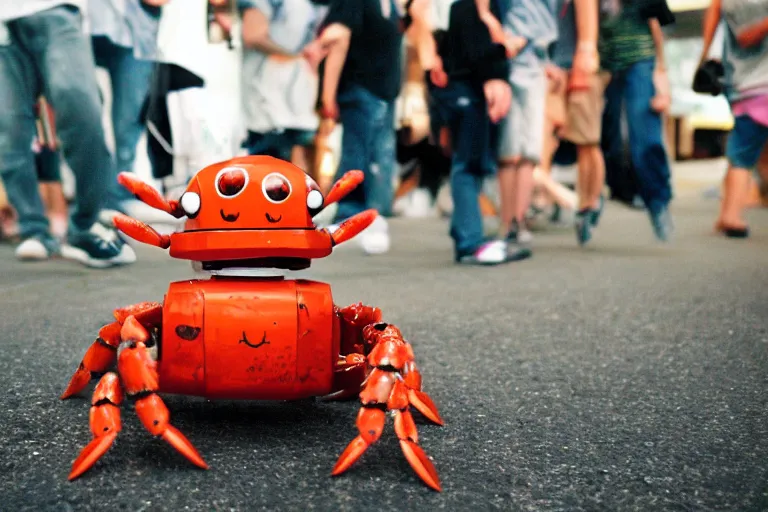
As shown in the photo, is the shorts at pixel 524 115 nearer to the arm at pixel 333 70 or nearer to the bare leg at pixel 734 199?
the arm at pixel 333 70

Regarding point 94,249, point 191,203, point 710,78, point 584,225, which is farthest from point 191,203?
point 710,78

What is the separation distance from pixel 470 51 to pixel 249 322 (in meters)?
1.98

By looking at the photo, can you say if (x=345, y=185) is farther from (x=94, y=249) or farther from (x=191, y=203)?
(x=94, y=249)

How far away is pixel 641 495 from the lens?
77 cm

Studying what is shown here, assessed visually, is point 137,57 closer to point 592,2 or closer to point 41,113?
point 41,113

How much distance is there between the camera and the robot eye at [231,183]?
2.85 ft

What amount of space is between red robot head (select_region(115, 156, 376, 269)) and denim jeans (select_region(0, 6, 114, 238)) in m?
1.50

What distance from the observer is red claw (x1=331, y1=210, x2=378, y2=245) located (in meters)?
0.93

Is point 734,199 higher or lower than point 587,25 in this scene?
lower

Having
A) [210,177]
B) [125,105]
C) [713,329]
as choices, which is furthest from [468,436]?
[125,105]

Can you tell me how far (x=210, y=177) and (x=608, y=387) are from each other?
73cm

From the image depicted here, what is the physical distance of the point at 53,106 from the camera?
2.20m

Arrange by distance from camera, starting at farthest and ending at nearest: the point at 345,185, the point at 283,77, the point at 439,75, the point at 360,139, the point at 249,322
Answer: the point at 360,139, the point at 283,77, the point at 439,75, the point at 345,185, the point at 249,322

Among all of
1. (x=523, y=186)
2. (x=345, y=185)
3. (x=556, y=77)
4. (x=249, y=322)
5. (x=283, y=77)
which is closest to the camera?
(x=249, y=322)
